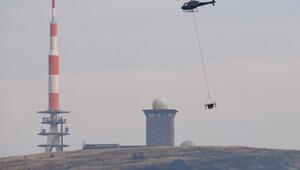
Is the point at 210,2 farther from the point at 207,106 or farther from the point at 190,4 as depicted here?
the point at 207,106

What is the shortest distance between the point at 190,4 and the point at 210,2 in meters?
3.36

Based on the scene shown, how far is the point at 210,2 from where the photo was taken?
15888cm

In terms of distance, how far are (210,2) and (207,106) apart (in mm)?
16971

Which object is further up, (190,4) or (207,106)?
(190,4)

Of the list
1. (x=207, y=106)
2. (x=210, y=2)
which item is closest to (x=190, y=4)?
(x=210, y=2)

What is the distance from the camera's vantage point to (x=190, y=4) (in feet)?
526

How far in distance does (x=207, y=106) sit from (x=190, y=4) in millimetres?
17529

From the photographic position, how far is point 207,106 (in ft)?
501

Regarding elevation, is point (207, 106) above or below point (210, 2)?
below
